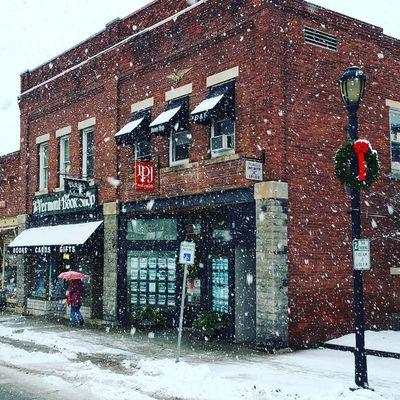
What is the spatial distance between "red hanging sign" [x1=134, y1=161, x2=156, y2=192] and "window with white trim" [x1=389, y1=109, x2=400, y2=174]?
6.69 m

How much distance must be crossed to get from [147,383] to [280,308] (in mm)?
4218

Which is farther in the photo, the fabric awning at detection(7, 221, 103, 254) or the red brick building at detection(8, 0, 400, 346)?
the fabric awning at detection(7, 221, 103, 254)

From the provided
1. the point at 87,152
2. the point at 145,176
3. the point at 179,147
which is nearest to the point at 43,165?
the point at 87,152

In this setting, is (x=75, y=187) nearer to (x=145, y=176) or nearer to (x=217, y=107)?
(x=145, y=176)

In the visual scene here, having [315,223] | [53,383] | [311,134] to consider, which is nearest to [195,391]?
[53,383]

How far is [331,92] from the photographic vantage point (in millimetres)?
14719

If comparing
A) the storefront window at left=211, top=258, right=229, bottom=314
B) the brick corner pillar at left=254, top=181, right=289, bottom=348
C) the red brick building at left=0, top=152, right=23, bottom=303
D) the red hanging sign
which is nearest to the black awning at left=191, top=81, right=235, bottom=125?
the brick corner pillar at left=254, top=181, right=289, bottom=348

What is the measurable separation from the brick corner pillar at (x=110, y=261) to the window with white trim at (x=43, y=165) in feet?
15.7

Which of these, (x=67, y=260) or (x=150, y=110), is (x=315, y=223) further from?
(x=67, y=260)

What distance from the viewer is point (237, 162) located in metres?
14.1

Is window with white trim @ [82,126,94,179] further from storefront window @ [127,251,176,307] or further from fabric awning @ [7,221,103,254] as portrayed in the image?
storefront window @ [127,251,176,307]

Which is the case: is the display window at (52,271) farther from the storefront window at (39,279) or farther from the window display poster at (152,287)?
the window display poster at (152,287)

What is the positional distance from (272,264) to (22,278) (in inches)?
509

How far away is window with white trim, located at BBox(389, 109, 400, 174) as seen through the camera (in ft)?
52.6
